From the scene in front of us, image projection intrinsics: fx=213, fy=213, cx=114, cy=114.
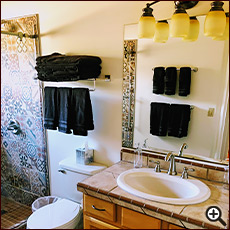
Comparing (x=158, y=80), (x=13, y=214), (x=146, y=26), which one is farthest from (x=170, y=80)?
(x=13, y=214)

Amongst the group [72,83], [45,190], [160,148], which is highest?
[72,83]

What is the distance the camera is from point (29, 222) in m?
1.55

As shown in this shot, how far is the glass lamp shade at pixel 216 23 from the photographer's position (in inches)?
44.9

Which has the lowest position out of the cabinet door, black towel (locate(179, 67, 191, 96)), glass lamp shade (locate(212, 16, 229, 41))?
the cabinet door

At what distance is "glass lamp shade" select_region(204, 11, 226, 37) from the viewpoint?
1.14 meters

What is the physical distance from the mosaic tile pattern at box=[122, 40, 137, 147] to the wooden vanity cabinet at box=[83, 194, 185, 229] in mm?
544

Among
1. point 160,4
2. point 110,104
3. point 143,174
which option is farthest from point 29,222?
point 160,4

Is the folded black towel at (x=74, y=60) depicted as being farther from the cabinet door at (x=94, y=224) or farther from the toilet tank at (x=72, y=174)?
the cabinet door at (x=94, y=224)

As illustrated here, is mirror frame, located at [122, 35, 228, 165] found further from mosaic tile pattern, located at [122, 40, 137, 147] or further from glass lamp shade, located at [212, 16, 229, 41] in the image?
glass lamp shade, located at [212, 16, 229, 41]

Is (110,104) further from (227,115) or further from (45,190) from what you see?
(45,190)

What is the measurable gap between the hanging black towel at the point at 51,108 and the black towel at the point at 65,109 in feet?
0.20

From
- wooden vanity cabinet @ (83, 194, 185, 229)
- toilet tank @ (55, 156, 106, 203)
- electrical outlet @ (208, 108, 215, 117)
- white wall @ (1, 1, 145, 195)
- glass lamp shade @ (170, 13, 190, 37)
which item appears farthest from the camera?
toilet tank @ (55, 156, 106, 203)

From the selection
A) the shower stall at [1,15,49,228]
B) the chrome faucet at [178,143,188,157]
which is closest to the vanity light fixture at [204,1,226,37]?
the chrome faucet at [178,143,188,157]

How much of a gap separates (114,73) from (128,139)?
0.53 metres
